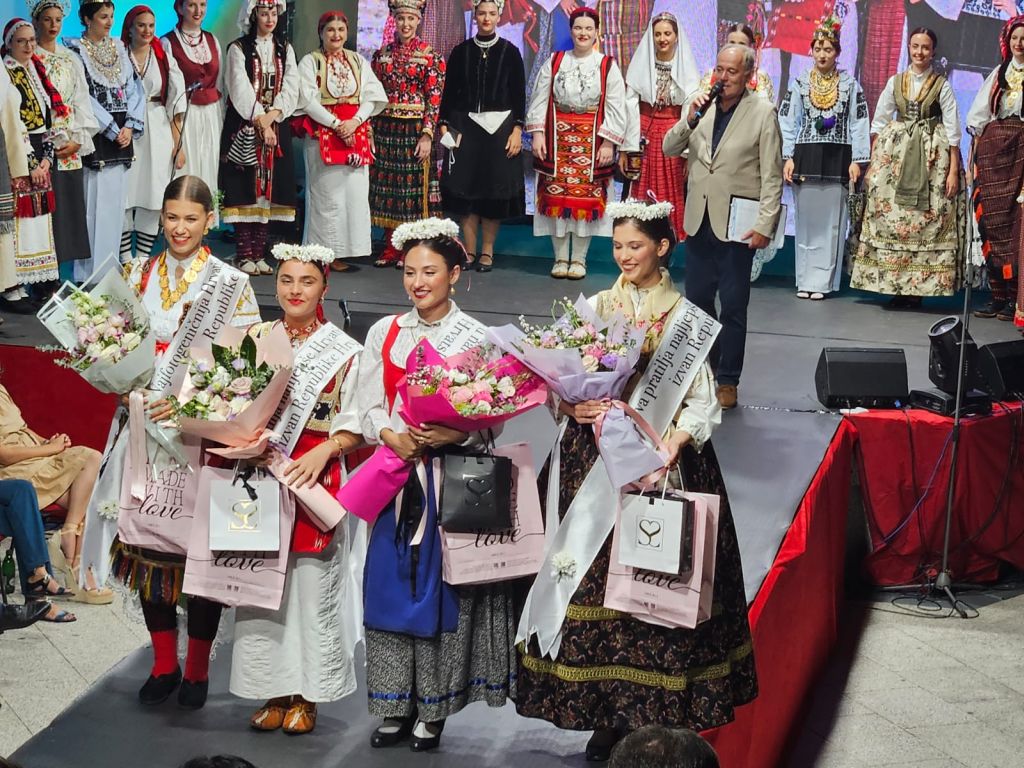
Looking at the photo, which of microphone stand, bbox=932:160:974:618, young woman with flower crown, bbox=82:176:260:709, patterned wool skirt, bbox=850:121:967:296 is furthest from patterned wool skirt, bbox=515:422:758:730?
patterned wool skirt, bbox=850:121:967:296

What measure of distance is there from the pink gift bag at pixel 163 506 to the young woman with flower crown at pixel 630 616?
2.69 feet

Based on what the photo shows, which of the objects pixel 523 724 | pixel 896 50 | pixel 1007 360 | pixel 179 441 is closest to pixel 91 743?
pixel 179 441

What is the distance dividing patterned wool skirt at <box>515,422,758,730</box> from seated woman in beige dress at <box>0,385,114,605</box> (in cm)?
278

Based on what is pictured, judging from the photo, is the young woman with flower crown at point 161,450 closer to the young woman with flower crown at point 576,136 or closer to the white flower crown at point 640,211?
the white flower crown at point 640,211

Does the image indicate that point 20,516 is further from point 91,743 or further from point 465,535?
point 465,535

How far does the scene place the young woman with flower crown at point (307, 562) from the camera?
329cm

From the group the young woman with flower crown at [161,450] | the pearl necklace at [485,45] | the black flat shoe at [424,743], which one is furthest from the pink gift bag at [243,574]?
the pearl necklace at [485,45]

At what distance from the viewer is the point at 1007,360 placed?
5.63 metres

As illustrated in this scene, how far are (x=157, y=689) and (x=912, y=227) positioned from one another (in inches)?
216

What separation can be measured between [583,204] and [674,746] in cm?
644

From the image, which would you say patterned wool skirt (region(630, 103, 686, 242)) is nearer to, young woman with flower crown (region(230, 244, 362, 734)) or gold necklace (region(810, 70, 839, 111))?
gold necklace (region(810, 70, 839, 111))

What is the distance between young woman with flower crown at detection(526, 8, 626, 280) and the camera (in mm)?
8109

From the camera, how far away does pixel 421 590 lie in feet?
10.5

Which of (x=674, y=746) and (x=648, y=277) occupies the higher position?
(x=648, y=277)
